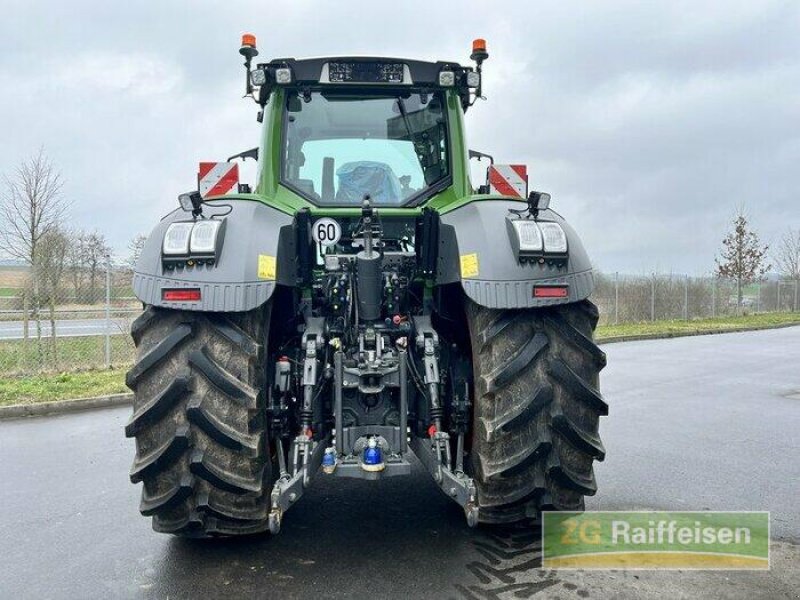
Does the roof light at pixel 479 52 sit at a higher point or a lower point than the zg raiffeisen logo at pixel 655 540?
higher

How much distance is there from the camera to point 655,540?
3680 mm

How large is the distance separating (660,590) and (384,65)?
11.0 ft

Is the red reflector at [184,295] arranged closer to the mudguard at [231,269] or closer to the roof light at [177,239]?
the mudguard at [231,269]

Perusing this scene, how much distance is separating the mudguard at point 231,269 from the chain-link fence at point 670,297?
19.4 m

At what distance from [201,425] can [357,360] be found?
0.87 m

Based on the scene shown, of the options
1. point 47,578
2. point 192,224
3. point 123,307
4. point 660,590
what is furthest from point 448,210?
point 123,307

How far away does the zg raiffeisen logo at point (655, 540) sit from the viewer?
10.9 feet

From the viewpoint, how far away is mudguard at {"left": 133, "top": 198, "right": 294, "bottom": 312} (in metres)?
2.94

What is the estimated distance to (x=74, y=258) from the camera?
12.2 metres

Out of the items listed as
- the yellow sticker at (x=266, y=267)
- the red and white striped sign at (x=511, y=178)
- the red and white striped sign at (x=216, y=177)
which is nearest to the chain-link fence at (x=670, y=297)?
the red and white striped sign at (x=511, y=178)

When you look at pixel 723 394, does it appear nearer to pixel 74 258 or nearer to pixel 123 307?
pixel 123 307

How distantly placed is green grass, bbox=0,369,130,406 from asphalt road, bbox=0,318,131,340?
1.17 metres

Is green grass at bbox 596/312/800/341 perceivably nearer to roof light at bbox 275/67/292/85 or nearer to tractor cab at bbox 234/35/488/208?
tractor cab at bbox 234/35/488/208

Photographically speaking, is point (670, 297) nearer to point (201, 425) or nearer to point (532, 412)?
point (532, 412)
